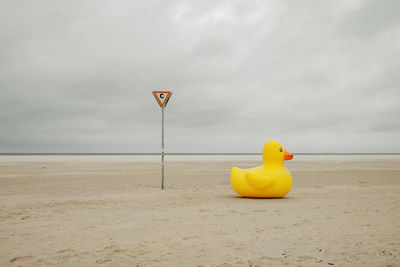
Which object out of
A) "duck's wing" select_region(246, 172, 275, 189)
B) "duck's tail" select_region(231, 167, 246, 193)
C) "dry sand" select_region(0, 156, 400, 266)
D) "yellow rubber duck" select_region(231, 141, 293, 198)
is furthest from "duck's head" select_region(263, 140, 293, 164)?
"dry sand" select_region(0, 156, 400, 266)

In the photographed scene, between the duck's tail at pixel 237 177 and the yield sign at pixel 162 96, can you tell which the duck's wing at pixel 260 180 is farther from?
the yield sign at pixel 162 96

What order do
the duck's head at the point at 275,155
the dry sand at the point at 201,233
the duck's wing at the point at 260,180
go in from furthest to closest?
the duck's head at the point at 275,155 → the duck's wing at the point at 260,180 → the dry sand at the point at 201,233

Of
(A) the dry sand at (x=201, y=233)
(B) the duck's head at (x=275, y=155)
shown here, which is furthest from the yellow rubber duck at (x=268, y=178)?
(A) the dry sand at (x=201, y=233)

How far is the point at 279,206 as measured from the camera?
26.9 ft

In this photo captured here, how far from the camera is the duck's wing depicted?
30.7ft

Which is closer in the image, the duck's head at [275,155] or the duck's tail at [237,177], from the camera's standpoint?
the duck's head at [275,155]

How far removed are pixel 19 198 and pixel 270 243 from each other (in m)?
9.01

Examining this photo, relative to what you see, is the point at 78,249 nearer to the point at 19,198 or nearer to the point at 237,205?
the point at 237,205

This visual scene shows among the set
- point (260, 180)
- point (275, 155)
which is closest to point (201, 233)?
point (260, 180)

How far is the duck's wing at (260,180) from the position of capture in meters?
9.34

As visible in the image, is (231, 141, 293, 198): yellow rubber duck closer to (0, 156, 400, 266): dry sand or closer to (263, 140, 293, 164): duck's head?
(263, 140, 293, 164): duck's head

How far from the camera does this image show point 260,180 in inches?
369

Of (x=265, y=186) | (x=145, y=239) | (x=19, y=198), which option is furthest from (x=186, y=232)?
(x=19, y=198)

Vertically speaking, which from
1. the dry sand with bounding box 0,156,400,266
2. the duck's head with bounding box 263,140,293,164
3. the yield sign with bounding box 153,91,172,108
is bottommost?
the dry sand with bounding box 0,156,400,266
